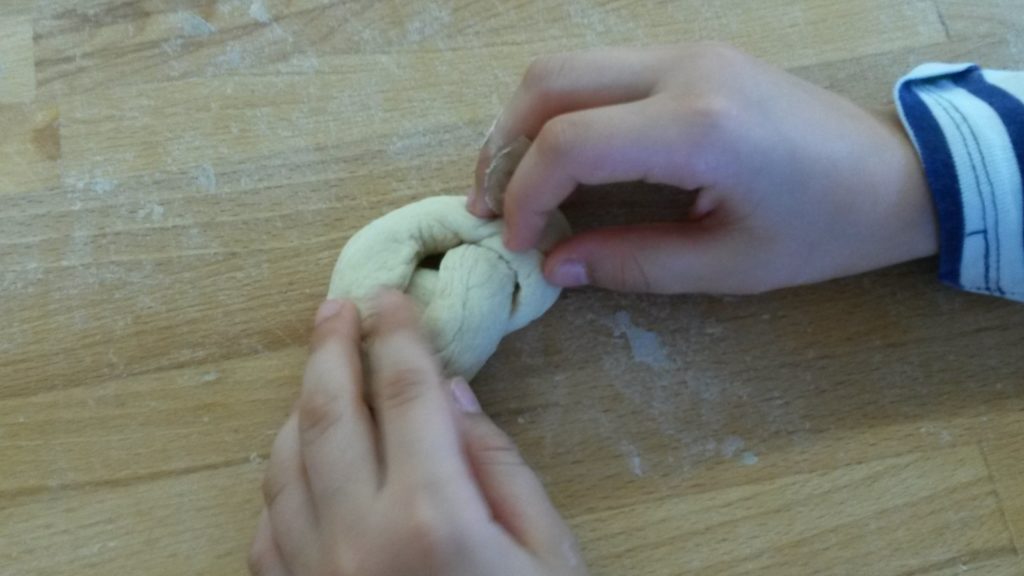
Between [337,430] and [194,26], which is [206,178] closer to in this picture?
[194,26]

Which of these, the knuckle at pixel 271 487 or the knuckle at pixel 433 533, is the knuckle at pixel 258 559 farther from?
the knuckle at pixel 433 533

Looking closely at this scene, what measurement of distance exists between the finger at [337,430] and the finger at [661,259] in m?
0.19

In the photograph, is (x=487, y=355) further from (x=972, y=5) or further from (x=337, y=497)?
(x=972, y=5)

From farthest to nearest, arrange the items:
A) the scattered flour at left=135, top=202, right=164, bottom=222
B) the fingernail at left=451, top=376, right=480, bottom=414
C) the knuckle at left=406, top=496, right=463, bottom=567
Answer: the scattered flour at left=135, top=202, right=164, bottom=222 < the fingernail at left=451, top=376, right=480, bottom=414 < the knuckle at left=406, top=496, right=463, bottom=567

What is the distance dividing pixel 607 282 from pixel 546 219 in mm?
84

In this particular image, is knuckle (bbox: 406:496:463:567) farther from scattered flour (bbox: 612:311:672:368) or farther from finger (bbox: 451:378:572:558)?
scattered flour (bbox: 612:311:672:368)

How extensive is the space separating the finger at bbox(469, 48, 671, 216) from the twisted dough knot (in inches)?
2.7

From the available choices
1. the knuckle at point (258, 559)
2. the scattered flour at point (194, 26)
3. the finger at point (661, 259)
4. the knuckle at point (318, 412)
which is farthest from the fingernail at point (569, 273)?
the scattered flour at point (194, 26)

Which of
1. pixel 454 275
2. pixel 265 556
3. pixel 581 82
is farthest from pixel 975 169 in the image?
pixel 265 556

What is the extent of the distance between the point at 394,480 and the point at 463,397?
104mm

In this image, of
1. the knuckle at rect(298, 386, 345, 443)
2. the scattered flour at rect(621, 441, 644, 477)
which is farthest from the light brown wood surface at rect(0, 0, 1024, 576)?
the knuckle at rect(298, 386, 345, 443)

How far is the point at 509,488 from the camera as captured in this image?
0.65 metres

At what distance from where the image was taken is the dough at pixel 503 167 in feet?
2.38

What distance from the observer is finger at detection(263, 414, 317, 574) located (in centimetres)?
65
